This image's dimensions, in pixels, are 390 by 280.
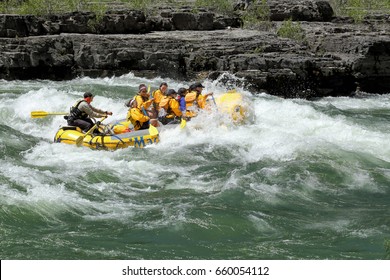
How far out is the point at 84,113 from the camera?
42.8ft

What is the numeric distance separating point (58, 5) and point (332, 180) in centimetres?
3179

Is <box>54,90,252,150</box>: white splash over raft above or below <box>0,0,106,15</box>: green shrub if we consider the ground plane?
below

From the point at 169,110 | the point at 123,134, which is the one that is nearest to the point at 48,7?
the point at 169,110

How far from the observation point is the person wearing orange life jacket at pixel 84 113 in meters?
12.8

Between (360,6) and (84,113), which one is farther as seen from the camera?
(360,6)

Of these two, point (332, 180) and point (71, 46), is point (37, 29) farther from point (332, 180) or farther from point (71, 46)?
point (332, 180)

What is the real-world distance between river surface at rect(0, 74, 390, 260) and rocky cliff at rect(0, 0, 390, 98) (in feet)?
20.4

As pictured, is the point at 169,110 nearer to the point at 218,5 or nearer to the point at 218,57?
the point at 218,57

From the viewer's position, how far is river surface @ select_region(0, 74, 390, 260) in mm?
7223

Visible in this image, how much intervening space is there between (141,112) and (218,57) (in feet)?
35.4

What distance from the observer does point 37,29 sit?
29.3 meters

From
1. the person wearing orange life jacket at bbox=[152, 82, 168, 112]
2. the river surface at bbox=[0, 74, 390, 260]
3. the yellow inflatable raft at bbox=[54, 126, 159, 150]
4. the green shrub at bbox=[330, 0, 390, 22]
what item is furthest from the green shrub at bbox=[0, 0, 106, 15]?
the yellow inflatable raft at bbox=[54, 126, 159, 150]

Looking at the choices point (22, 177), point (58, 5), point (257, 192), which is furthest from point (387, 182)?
point (58, 5)

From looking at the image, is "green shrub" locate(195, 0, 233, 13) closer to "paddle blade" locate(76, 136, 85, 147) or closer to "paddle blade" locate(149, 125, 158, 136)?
"paddle blade" locate(149, 125, 158, 136)
